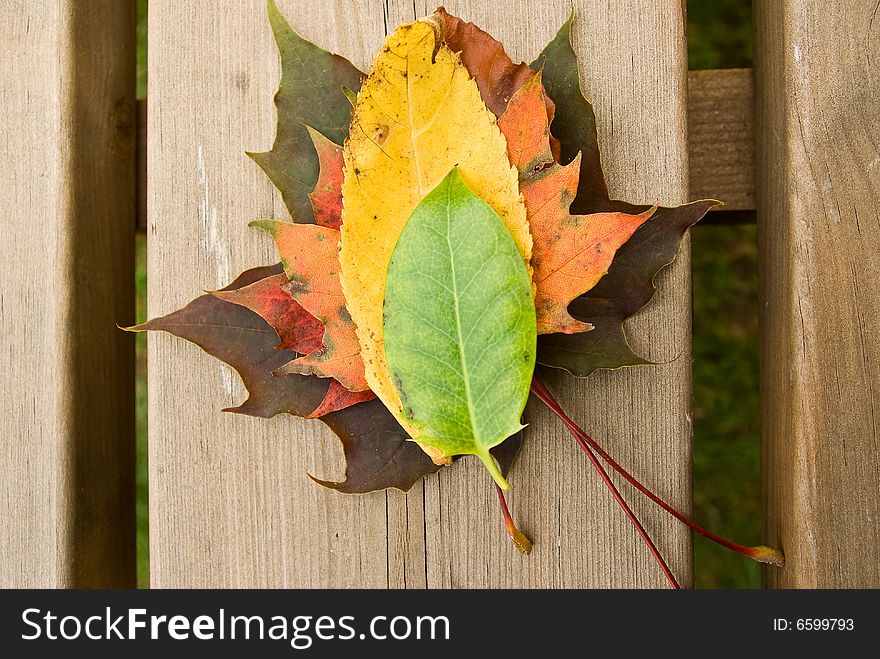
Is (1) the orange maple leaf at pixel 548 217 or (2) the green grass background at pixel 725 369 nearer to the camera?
(1) the orange maple leaf at pixel 548 217

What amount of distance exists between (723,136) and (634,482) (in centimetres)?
41

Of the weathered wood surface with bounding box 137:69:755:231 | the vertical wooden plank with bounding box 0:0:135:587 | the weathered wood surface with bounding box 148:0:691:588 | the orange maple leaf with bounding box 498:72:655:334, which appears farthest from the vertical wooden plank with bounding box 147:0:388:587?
the weathered wood surface with bounding box 137:69:755:231

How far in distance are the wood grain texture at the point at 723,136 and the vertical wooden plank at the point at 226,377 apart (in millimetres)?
366

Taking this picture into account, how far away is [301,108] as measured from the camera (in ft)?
2.21

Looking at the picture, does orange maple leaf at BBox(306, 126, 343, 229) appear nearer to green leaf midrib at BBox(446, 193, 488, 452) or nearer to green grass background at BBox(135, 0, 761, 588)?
green leaf midrib at BBox(446, 193, 488, 452)

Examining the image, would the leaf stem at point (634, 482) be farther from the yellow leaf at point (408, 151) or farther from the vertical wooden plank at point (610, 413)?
the yellow leaf at point (408, 151)

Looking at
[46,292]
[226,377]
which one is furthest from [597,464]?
[46,292]

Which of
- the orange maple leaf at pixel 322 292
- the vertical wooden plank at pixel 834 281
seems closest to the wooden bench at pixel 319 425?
the vertical wooden plank at pixel 834 281

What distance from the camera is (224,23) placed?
744mm

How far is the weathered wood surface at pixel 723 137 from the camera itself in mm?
786

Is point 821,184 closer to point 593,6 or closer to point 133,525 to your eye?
point 593,6
